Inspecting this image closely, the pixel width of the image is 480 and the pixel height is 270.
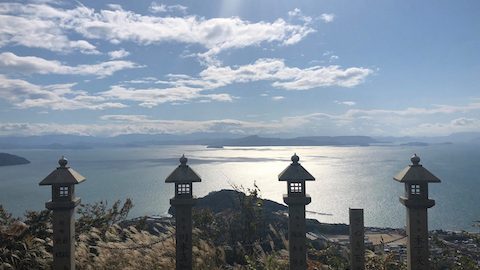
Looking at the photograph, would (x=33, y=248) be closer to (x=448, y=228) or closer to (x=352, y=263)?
(x=352, y=263)

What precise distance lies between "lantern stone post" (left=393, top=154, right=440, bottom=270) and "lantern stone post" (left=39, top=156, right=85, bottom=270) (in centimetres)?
480

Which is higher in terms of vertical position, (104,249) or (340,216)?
(104,249)

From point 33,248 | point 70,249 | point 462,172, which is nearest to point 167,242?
point 70,249

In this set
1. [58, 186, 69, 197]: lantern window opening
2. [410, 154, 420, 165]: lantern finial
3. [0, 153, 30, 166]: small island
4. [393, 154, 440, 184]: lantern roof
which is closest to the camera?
[393, 154, 440, 184]: lantern roof

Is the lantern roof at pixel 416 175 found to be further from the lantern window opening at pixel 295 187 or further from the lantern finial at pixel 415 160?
the lantern window opening at pixel 295 187

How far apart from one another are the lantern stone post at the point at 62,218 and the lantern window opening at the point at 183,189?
1469 mm

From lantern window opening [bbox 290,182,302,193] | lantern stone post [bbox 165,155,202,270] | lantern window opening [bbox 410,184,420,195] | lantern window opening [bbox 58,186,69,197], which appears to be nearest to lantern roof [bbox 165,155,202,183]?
lantern stone post [bbox 165,155,202,270]

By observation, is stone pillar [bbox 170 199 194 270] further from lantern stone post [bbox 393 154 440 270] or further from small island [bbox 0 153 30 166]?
small island [bbox 0 153 30 166]

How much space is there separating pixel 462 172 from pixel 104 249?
128105 millimetres

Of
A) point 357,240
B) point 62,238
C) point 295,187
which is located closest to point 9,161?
point 62,238

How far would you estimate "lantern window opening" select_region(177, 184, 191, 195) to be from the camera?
5148mm

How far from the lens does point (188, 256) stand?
200 inches

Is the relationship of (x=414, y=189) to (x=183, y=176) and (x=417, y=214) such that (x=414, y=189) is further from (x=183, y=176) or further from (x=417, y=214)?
(x=183, y=176)

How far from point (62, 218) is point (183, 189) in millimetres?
1788
